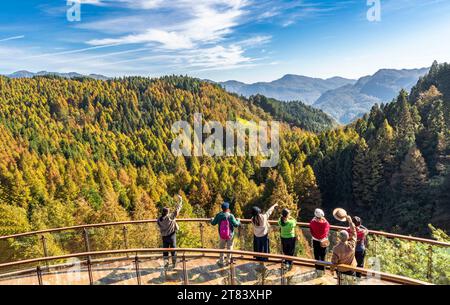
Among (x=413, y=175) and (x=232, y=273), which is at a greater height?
(x=232, y=273)

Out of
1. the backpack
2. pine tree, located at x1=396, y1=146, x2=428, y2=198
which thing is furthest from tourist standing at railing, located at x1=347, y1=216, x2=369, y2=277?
pine tree, located at x1=396, y1=146, x2=428, y2=198

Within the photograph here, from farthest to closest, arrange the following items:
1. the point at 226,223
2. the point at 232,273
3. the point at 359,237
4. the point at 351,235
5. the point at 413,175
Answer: the point at 413,175
the point at 226,223
the point at 359,237
the point at 232,273
the point at 351,235

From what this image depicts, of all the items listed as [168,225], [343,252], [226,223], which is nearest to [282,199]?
[168,225]

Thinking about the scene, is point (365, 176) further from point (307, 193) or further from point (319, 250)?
point (319, 250)

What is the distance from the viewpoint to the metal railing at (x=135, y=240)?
30.3 ft

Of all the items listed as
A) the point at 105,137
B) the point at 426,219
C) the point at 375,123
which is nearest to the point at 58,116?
the point at 105,137

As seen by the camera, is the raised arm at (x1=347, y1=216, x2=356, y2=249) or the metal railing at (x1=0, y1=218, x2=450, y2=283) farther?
the metal railing at (x1=0, y1=218, x2=450, y2=283)

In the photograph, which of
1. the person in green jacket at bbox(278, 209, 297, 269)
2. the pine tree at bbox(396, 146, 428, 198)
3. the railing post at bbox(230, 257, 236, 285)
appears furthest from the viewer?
the pine tree at bbox(396, 146, 428, 198)

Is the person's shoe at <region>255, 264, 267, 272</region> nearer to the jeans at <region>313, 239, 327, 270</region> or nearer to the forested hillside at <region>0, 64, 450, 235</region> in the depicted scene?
the jeans at <region>313, 239, 327, 270</region>

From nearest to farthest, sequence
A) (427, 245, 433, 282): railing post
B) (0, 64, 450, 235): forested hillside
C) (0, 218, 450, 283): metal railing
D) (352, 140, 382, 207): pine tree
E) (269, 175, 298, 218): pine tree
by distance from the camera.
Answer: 1. (427, 245, 433, 282): railing post
2. (0, 218, 450, 283): metal railing
3. (0, 64, 450, 235): forested hillside
4. (269, 175, 298, 218): pine tree
5. (352, 140, 382, 207): pine tree

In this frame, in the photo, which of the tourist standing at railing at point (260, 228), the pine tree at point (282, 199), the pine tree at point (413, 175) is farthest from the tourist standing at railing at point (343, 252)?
the pine tree at point (413, 175)

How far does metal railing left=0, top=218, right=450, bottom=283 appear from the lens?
9233 mm

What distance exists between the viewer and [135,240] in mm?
18859
